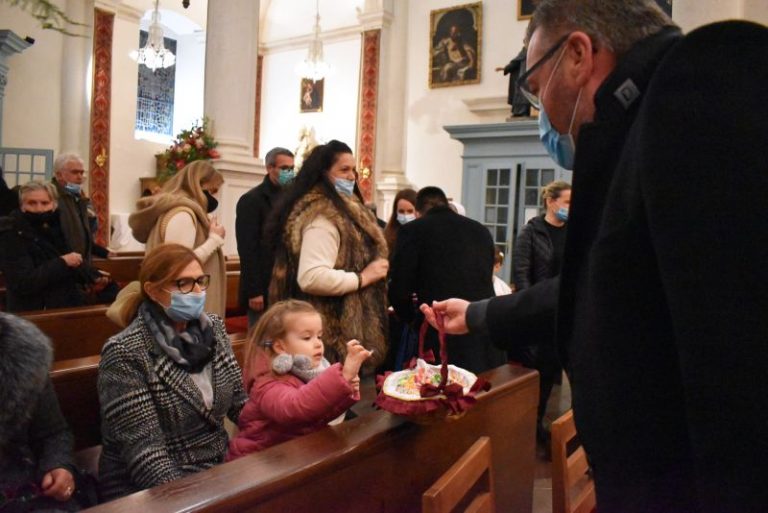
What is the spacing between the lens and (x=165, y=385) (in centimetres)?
→ 214

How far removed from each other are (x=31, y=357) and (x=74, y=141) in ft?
33.8

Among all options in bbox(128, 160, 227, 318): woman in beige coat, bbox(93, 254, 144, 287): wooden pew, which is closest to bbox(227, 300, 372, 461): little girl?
bbox(128, 160, 227, 318): woman in beige coat

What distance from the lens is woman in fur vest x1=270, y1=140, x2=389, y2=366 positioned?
9.48 ft

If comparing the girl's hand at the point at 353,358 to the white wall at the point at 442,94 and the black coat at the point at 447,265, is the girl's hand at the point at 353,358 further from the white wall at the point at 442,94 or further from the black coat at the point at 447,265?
the white wall at the point at 442,94

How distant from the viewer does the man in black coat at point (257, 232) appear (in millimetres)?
3873

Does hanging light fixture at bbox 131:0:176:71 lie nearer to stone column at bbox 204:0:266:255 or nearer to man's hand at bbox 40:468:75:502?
stone column at bbox 204:0:266:255

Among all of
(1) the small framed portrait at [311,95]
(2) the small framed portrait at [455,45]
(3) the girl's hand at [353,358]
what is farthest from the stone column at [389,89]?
(3) the girl's hand at [353,358]

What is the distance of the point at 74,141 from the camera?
1108cm

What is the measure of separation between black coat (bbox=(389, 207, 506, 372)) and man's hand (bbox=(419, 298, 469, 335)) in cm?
158

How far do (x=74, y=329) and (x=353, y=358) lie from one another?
6.53 ft

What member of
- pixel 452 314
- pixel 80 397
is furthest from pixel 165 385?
pixel 452 314

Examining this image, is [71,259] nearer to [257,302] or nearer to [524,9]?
[257,302]

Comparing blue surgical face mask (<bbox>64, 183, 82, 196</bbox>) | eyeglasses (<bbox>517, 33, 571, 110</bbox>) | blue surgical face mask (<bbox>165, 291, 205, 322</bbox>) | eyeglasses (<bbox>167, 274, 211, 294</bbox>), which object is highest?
eyeglasses (<bbox>517, 33, 571, 110</bbox>)

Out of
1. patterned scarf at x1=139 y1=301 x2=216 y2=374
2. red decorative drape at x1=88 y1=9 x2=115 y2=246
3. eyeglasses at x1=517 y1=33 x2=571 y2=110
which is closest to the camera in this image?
eyeglasses at x1=517 y1=33 x2=571 y2=110
